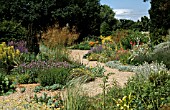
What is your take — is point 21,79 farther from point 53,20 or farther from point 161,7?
point 53,20

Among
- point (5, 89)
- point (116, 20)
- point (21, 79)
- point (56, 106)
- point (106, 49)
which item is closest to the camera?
point (56, 106)

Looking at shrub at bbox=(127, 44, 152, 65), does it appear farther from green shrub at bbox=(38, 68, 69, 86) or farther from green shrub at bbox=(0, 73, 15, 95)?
green shrub at bbox=(0, 73, 15, 95)

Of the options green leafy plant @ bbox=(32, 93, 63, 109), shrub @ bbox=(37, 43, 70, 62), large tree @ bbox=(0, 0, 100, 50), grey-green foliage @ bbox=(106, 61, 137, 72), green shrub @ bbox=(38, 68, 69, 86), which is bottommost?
green leafy plant @ bbox=(32, 93, 63, 109)

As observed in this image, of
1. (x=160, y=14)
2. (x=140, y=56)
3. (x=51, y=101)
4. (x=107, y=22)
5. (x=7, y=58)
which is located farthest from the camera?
(x=107, y=22)

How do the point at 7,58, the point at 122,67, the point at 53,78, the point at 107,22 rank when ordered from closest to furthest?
1. the point at 53,78
2. the point at 7,58
3. the point at 122,67
4. the point at 107,22

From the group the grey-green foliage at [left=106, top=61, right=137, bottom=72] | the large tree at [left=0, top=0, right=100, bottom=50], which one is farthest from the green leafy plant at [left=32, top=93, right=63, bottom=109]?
the large tree at [left=0, top=0, right=100, bottom=50]

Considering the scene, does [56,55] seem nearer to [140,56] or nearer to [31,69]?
[31,69]

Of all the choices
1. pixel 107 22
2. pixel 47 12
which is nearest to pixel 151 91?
pixel 47 12

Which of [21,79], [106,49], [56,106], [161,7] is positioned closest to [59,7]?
[161,7]

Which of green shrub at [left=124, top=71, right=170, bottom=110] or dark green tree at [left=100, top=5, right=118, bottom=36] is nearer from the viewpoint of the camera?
green shrub at [left=124, top=71, right=170, bottom=110]

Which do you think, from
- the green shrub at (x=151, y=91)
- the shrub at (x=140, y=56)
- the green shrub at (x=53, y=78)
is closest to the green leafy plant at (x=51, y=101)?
the green shrub at (x=151, y=91)

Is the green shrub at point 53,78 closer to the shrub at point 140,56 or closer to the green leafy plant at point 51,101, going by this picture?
the green leafy plant at point 51,101

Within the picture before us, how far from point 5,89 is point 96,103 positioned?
345cm

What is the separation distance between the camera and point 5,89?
9.82m
